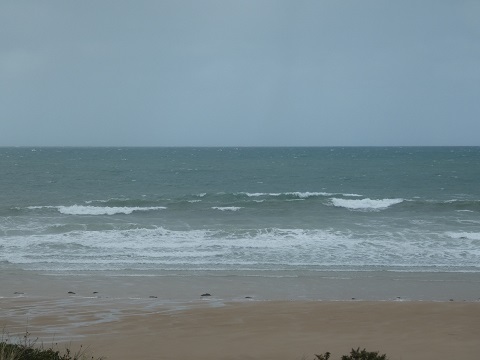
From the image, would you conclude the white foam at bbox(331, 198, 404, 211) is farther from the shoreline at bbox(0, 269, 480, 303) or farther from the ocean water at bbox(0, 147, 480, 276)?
the shoreline at bbox(0, 269, 480, 303)

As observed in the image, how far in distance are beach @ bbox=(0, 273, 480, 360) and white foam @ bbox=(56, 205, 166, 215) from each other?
1405cm

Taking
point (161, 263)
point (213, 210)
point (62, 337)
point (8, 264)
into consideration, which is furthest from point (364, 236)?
point (62, 337)

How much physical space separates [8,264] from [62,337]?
771 centimetres

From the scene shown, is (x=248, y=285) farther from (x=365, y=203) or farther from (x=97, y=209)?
(x=365, y=203)

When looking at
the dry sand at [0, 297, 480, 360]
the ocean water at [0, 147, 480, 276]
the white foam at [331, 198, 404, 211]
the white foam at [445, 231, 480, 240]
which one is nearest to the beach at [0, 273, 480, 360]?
the dry sand at [0, 297, 480, 360]

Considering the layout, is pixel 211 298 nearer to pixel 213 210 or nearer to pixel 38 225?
pixel 38 225

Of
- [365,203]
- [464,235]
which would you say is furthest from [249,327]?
[365,203]

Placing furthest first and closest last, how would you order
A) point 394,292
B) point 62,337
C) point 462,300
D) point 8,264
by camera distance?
point 8,264
point 394,292
point 462,300
point 62,337

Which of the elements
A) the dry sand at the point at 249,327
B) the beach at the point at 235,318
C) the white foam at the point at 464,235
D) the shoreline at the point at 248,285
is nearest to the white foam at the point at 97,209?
the shoreline at the point at 248,285

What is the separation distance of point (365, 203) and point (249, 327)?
22.5m

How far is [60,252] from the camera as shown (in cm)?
1755

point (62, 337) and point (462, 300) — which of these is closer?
point (62, 337)

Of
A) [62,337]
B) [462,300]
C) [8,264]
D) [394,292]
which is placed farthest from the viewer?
[8,264]

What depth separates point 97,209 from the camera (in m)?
28.7
